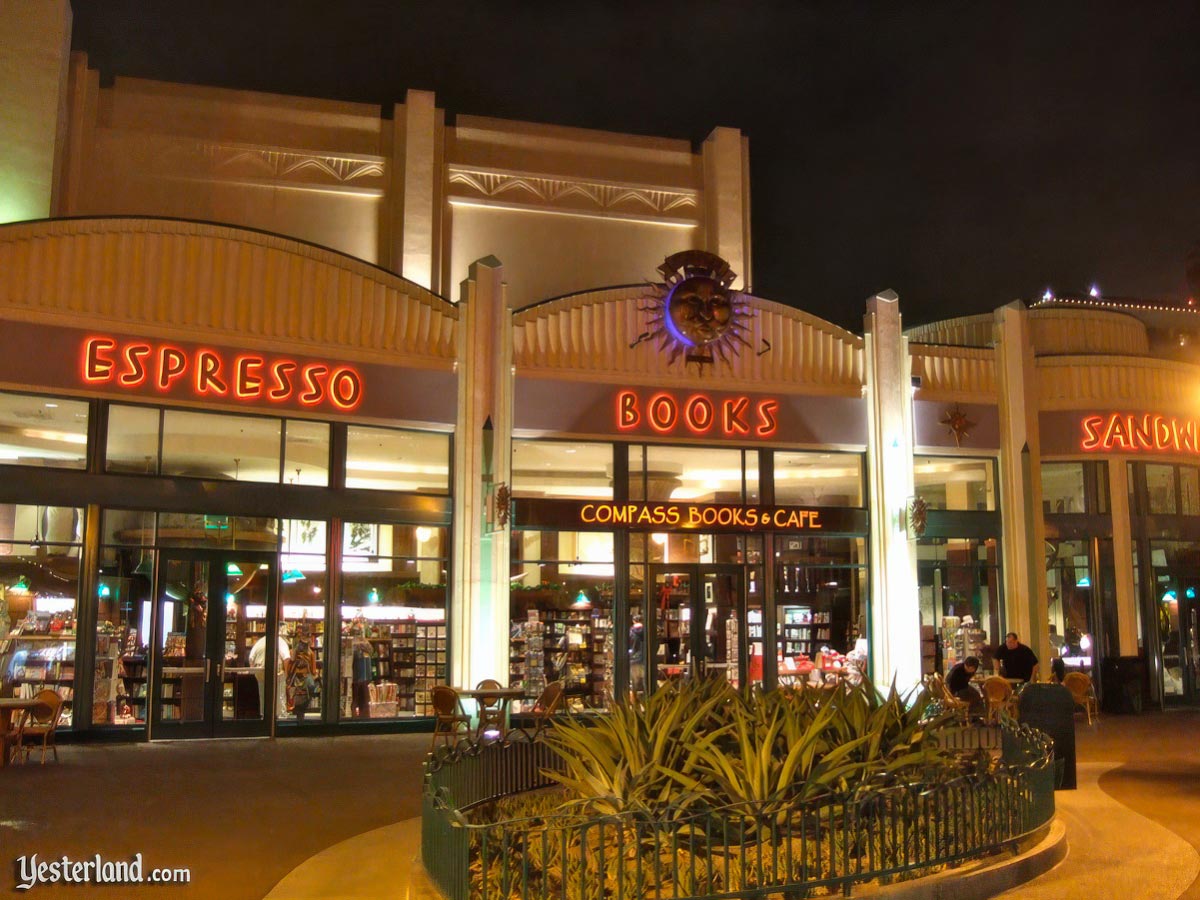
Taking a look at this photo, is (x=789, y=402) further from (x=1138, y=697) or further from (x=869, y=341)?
(x=1138, y=697)

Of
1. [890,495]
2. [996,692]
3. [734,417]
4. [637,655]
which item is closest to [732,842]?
[996,692]

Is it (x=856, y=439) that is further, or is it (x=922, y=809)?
(x=856, y=439)

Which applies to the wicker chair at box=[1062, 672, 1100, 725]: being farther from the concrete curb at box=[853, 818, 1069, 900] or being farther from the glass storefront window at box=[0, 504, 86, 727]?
the glass storefront window at box=[0, 504, 86, 727]

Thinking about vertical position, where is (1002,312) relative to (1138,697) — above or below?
above

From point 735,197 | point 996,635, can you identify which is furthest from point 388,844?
point 735,197

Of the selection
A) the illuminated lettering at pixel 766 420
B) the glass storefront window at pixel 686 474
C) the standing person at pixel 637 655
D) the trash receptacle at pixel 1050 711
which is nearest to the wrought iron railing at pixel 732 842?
the trash receptacle at pixel 1050 711

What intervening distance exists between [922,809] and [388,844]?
470 cm

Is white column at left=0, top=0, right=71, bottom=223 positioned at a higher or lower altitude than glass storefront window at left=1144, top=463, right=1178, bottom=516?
higher

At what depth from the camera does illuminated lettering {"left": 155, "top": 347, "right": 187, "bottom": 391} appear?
18375 millimetres

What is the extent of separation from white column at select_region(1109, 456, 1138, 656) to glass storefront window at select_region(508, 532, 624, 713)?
34.6 feet

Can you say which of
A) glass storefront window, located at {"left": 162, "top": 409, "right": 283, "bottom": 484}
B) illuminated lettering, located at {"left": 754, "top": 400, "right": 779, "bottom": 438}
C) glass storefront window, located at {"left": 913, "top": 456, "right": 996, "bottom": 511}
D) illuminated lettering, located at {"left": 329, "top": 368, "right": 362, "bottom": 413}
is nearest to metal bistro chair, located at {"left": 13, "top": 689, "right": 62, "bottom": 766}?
glass storefront window, located at {"left": 162, "top": 409, "right": 283, "bottom": 484}

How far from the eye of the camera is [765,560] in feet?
72.9

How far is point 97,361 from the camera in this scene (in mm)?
17969

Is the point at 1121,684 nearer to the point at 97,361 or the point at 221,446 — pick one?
the point at 221,446
